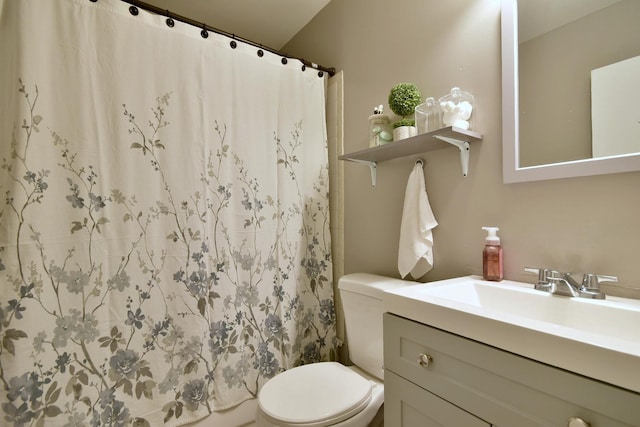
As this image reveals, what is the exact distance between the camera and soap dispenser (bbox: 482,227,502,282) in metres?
0.97

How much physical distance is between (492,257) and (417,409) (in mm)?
522

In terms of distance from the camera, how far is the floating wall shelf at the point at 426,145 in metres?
1.03

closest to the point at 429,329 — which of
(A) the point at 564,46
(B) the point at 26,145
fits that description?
(A) the point at 564,46

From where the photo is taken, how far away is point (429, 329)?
0.73 m

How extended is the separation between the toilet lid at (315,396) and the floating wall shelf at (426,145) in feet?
3.02

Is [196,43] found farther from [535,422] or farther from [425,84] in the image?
[535,422]

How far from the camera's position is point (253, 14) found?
6.21 ft

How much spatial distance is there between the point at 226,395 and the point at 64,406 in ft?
2.00

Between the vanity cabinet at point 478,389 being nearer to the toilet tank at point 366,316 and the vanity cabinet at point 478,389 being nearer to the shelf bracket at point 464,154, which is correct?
the toilet tank at point 366,316

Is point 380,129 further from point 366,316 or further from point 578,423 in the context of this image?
point 578,423

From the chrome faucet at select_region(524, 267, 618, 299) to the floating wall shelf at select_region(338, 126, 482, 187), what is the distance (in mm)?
448

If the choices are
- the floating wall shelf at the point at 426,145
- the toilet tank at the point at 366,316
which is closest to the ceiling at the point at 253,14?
the floating wall shelf at the point at 426,145

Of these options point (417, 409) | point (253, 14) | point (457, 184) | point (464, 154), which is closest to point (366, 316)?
point (417, 409)

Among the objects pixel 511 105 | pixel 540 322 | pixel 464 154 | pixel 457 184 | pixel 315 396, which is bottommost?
pixel 315 396
